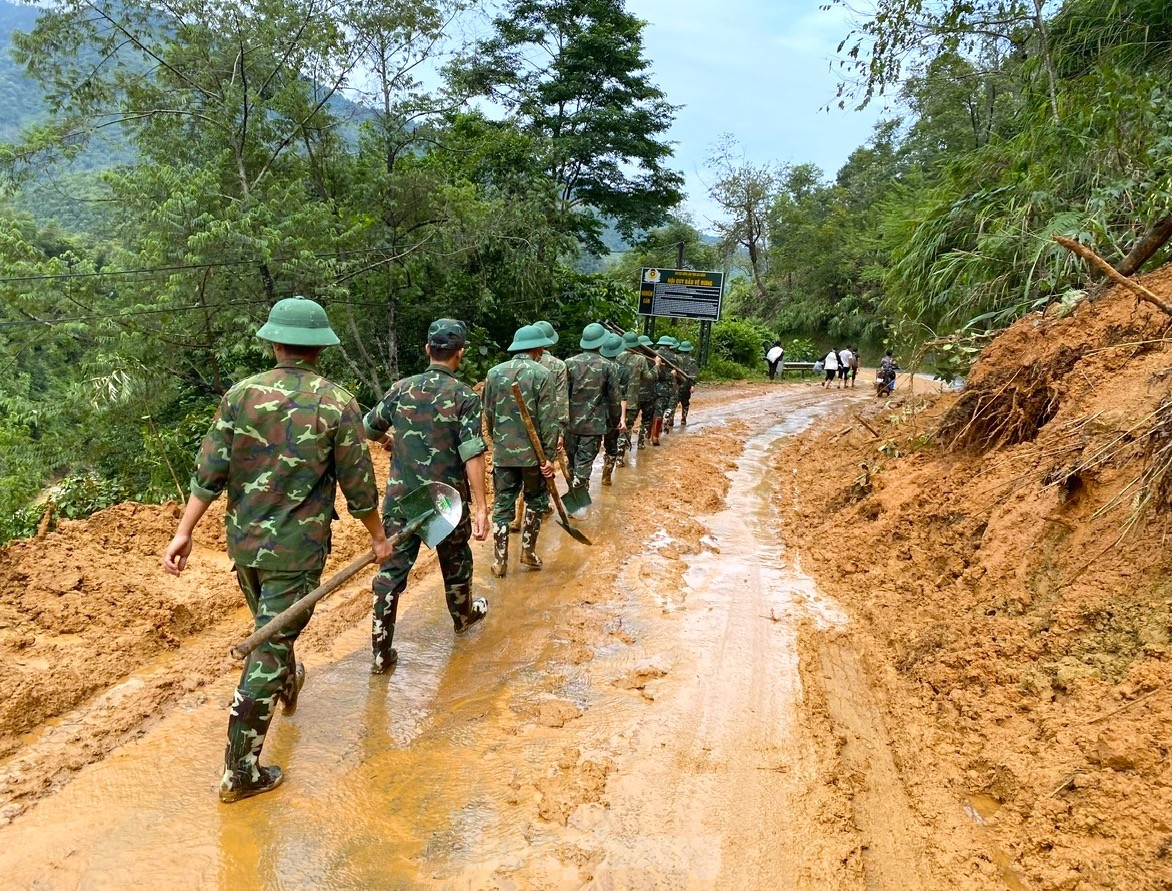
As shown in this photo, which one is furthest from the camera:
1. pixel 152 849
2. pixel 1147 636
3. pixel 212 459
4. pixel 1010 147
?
pixel 1010 147

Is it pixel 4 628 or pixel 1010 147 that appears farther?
pixel 1010 147

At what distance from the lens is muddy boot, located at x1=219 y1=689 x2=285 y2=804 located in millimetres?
2758

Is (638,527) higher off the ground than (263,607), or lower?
lower

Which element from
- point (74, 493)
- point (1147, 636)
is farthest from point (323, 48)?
point (1147, 636)

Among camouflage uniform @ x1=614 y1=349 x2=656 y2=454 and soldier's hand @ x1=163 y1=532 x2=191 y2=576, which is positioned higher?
camouflage uniform @ x1=614 y1=349 x2=656 y2=454

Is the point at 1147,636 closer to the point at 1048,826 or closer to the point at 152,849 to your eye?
the point at 1048,826

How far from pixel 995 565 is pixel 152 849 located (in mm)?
4650

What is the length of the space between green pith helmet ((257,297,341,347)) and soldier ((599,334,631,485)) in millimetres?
4783

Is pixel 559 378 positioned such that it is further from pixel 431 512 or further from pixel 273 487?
pixel 273 487

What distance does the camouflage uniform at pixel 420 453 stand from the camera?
12.7 ft

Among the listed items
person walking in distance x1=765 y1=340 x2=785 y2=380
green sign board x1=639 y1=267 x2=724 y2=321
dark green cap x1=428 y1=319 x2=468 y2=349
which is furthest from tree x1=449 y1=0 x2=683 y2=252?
dark green cap x1=428 y1=319 x2=468 y2=349

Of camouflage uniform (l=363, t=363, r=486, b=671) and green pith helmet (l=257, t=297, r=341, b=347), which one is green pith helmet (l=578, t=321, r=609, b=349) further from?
green pith helmet (l=257, t=297, r=341, b=347)

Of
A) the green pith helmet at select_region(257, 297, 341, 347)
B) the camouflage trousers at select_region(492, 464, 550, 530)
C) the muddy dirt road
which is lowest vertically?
the muddy dirt road

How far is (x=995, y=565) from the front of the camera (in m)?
4.25
